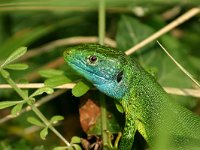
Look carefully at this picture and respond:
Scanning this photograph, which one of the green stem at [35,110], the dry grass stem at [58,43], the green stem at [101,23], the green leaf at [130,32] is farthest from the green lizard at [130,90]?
the dry grass stem at [58,43]

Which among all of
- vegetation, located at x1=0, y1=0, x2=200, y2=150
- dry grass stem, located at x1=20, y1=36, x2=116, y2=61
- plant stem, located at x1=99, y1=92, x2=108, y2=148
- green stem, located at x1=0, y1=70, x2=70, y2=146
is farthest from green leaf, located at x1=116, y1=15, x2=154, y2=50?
green stem, located at x1=0, y1=70, x2=70, y2=146

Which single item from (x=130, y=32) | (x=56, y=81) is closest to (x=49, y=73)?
(x=56, y=81)

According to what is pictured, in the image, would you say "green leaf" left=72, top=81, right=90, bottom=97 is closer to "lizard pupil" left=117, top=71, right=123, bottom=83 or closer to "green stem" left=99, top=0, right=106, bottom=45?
"lizard pupil" left=117, top=71, right=123, bottom=83

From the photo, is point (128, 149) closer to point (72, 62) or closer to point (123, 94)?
point (123, 94)

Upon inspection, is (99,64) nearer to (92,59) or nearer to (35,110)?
(92,59)

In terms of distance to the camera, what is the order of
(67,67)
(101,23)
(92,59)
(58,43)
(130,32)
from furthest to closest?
(58,43) → (130,32) → (67,67) → (101,23) → (92,59)

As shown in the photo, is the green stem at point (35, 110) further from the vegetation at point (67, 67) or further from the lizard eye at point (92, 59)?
the lizard eye at point (92, 59)
